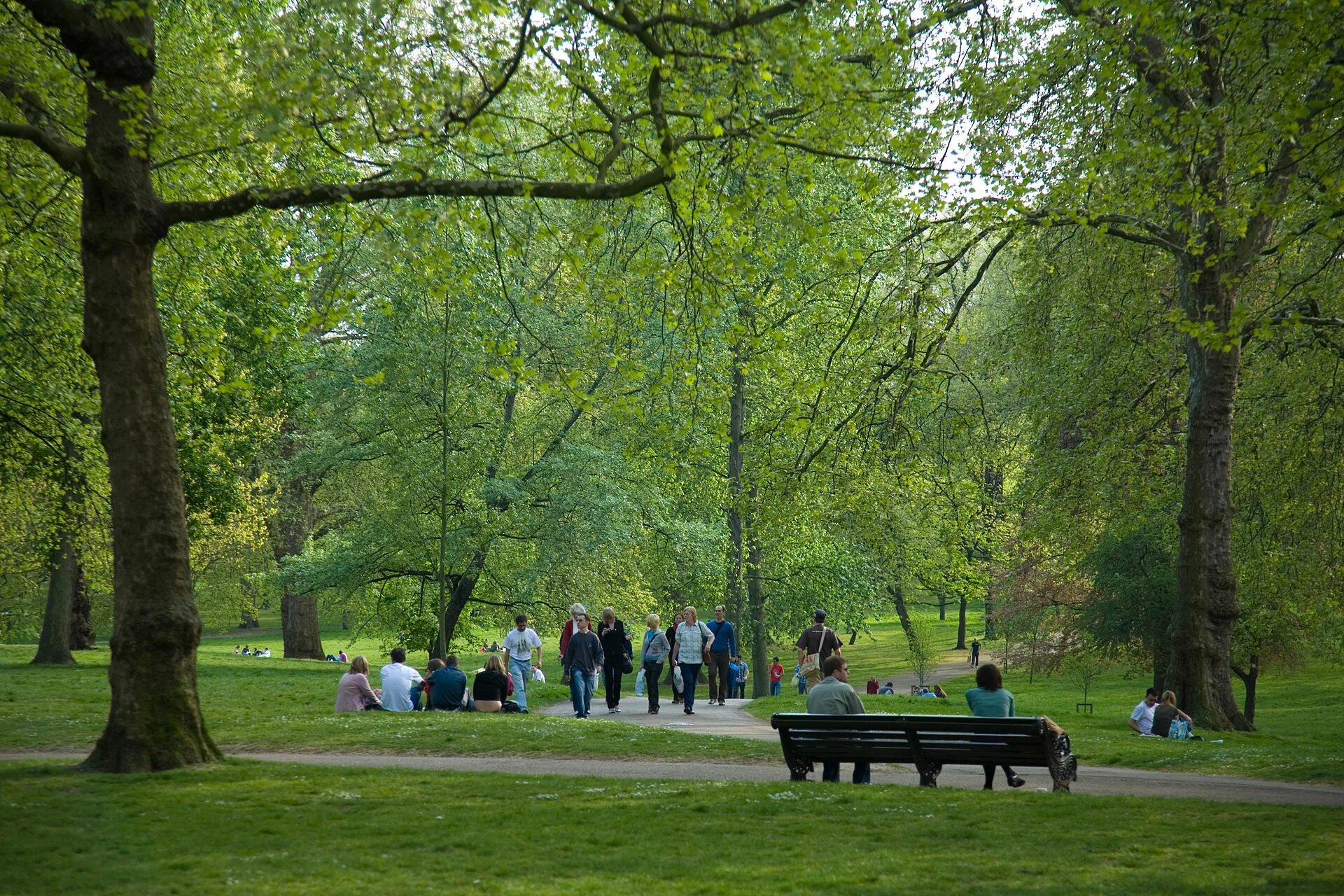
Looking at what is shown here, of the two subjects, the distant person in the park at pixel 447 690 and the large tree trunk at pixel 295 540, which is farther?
the large tree trunk at pixel 295 540

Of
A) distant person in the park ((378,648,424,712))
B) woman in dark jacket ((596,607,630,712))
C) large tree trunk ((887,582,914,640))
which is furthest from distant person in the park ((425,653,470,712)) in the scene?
large tree trunk ((887,582,914,640))

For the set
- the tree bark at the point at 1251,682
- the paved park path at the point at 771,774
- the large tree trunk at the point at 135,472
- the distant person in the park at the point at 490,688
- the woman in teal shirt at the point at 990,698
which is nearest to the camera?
the large tree trunk at the point at 135,472

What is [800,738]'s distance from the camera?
1088cm

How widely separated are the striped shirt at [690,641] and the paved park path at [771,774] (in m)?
6.80

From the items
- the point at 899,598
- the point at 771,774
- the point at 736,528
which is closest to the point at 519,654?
the point at 771,774

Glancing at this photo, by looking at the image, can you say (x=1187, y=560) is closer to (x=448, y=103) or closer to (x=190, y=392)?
(x=448, y=103)

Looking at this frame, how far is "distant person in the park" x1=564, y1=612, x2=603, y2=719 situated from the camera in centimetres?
1836

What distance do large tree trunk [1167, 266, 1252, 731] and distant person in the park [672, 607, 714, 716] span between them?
737 centimetres

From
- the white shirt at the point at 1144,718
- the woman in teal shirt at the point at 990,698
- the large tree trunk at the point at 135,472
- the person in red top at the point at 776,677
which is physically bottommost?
the person in red top at the point at 776,677

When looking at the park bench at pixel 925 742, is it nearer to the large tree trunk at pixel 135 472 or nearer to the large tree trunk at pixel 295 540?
the large tree trunk at pixel 135 472

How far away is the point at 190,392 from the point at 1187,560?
49.7 feet

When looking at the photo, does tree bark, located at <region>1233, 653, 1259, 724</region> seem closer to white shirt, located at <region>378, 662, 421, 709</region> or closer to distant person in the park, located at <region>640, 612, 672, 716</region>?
distant person in the park, located at <region>640, 612, 672, 716</region>

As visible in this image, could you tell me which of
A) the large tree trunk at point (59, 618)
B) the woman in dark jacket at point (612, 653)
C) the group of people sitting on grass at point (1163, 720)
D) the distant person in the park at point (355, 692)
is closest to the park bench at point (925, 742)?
the group of people sitting on grass at point (1163, 720)

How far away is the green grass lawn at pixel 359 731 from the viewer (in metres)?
13.7
